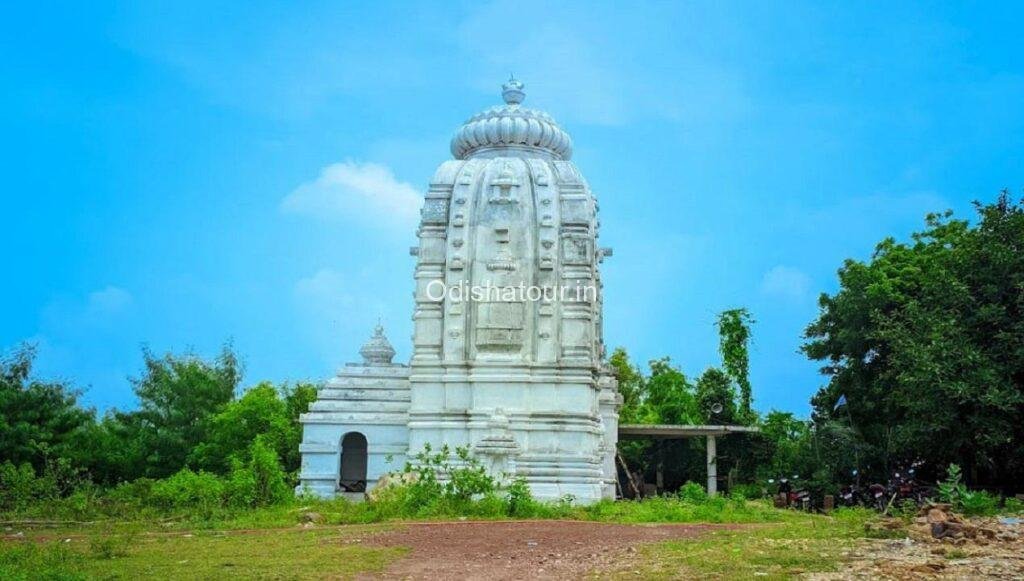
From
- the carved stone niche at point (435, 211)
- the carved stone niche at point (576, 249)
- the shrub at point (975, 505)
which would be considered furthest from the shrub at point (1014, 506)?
the carved stone niche at point (435, 211)

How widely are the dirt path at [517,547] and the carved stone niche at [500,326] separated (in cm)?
659

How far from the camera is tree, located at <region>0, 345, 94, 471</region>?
2644cm

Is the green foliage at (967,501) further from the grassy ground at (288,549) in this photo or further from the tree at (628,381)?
the tree at (628,381)

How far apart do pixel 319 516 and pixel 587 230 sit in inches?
366

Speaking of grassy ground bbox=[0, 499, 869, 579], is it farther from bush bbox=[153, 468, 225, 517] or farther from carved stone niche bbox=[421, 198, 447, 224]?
carved stone niche bbox=[421, 198, 447, 224]

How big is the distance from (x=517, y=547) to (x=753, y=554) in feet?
8.93

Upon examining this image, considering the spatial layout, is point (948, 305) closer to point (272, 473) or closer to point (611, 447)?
point (611, 447)

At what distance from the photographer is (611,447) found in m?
23.2

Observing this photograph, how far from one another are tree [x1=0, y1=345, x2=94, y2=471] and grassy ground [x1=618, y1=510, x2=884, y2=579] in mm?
19339

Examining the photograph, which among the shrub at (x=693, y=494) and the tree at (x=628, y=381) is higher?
the tree at (x=628, y=381)

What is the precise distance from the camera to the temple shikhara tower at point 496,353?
20.6m

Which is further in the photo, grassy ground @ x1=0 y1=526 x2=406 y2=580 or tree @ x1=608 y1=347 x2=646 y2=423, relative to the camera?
tree @ x1=608 y1=347 x2=646 y2=423

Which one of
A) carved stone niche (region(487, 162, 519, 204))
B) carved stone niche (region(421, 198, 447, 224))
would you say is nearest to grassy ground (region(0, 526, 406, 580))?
carved stone niche (region(421, 198, 447, 224))

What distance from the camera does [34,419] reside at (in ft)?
89.7
